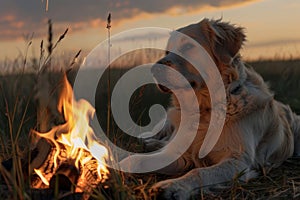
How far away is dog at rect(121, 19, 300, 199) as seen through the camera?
5.41 m

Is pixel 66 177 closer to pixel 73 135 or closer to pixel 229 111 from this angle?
pixel 73 135

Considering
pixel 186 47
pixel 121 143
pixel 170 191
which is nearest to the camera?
pixel 170 191

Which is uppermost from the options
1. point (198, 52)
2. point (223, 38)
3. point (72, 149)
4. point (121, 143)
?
point (223, 38)

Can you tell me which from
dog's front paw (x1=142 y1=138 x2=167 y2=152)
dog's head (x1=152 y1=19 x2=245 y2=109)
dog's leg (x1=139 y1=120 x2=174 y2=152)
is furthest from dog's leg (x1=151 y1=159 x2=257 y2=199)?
dog's front paw (x1=142 y1=138 x2=167 y2=152)

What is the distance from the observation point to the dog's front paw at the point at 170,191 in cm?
432

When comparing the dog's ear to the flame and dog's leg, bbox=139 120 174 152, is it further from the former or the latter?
the flame

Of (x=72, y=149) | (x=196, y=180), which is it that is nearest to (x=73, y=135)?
(x=72, y=149)

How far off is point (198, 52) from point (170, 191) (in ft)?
5.93

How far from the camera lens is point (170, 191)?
173 inches

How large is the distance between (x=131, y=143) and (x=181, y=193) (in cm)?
221

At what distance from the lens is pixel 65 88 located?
13.1 ft

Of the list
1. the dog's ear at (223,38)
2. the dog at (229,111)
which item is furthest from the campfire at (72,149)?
the dog's ear at (223,38)

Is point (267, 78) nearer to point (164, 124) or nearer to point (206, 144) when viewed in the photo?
point (164, 124)

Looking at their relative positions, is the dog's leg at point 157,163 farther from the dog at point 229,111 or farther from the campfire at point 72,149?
the campfire at point 72,149
